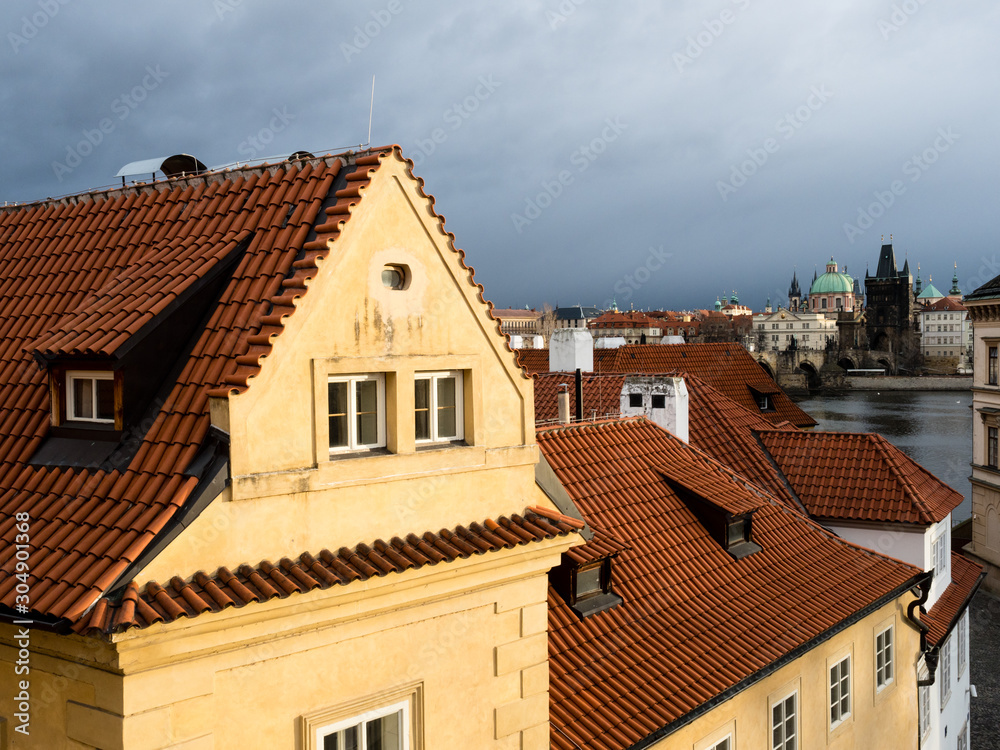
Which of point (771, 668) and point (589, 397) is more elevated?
point (589, 397)

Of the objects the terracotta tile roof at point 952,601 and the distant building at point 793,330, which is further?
the distant building at point 793,330

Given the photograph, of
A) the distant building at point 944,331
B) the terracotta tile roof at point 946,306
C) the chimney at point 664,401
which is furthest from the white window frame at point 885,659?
the terracotta tile roof at point 946,306

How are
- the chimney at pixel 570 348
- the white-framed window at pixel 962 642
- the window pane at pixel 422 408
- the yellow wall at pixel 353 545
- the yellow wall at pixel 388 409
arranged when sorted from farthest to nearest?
the chimney at pixel 570 348
the white-framed window at pixel 962 642
the window pane at pixel 422 408
the yellow wall at pixel 388 409
the yellow wall at pixel 353 545

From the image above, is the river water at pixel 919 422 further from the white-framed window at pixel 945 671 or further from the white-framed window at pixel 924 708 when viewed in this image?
the white-framed window at pixel 924 708

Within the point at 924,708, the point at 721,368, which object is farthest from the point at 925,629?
the point at 721,368

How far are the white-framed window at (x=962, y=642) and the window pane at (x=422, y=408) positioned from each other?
16308 millimetres

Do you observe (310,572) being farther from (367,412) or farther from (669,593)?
(669,593)

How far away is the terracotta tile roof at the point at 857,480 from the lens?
16.5 metres

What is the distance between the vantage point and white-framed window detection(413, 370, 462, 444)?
7535 mm

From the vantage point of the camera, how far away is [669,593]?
1143cm

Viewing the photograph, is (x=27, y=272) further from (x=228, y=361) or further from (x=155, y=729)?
(x=155, y=729)

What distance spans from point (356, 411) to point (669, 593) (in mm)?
5974

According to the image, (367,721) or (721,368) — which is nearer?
(367,721)

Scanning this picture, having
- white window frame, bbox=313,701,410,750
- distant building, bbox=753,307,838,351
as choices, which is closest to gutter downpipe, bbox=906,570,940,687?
white window frame, bbox=313,701,410,750
